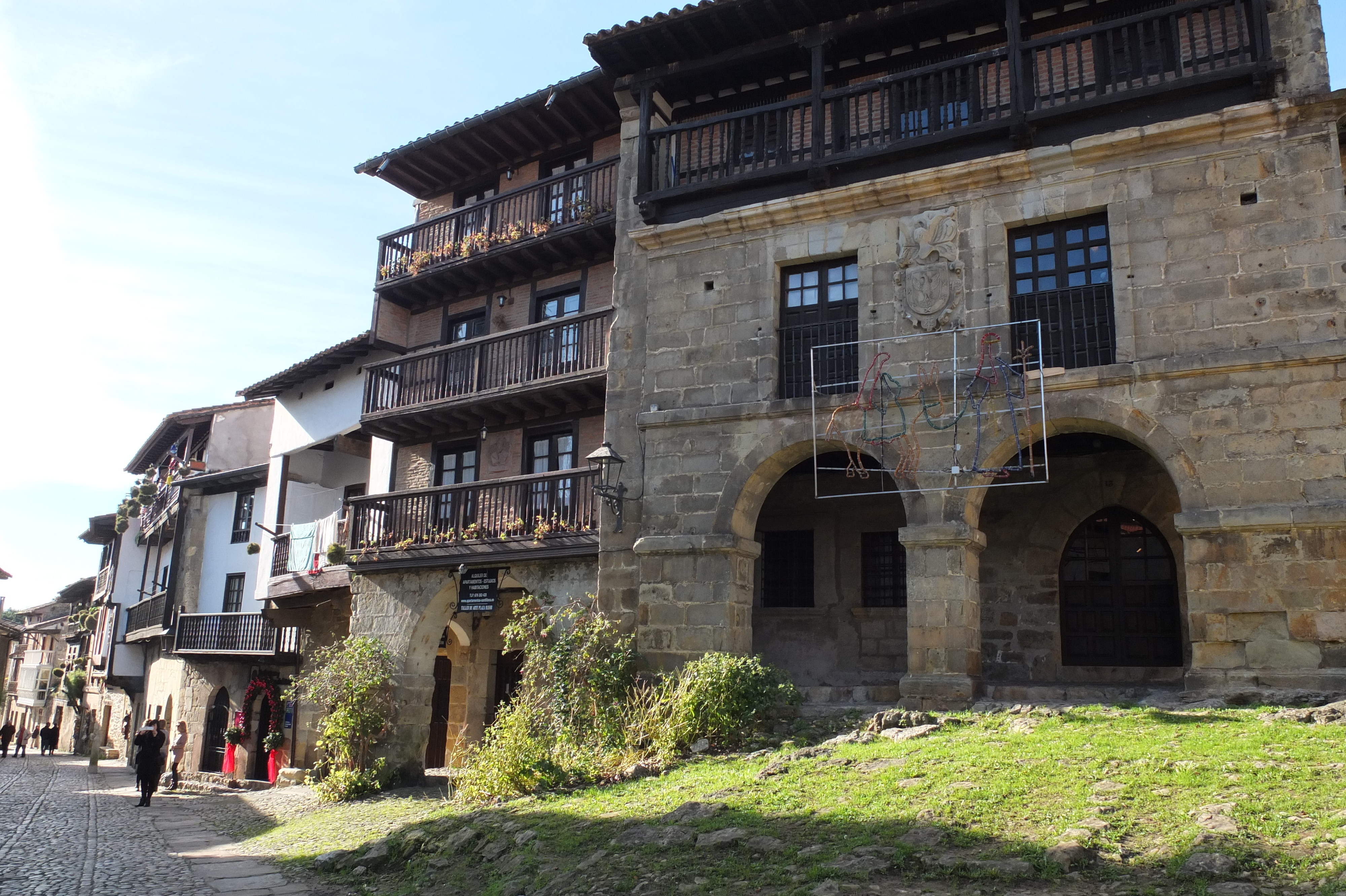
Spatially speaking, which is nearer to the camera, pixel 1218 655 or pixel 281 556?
pixel 1218 655

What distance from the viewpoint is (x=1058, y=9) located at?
46.9 feet

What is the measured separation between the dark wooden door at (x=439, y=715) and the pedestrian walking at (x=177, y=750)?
20.5ft

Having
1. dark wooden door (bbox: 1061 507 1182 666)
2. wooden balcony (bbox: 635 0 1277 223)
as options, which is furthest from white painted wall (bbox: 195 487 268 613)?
dark wooden door (bbox: 1061 507 1182 666)

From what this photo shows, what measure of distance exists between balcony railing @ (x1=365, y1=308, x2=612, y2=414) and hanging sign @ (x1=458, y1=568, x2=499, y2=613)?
10.3ft

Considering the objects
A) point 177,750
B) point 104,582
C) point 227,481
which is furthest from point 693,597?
point 104,582

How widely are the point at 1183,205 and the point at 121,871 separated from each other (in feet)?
44.9

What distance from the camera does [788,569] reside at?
16375mm

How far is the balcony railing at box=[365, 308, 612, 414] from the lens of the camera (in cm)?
1688

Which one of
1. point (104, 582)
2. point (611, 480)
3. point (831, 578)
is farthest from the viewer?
point (104, 582)

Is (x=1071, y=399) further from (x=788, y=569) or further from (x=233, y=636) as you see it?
(x=233, y=636)

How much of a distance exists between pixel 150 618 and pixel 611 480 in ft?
73.2

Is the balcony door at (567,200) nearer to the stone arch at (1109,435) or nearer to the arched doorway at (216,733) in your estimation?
the stone arch at (1109,435)

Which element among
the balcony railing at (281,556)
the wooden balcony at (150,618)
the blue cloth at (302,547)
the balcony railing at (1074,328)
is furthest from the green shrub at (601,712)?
the wooden balcony at (150,618)

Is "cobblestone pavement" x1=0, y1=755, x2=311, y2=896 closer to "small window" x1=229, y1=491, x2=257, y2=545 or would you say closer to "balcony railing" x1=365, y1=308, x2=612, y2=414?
"balcony railing" x1=365, y1=308, x2=612, y2=414
